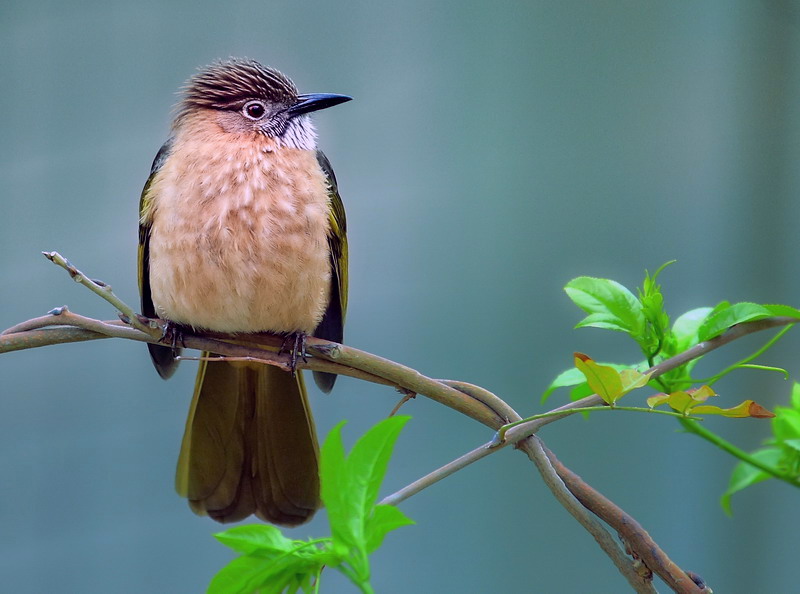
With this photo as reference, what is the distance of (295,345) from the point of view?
67.5 inches

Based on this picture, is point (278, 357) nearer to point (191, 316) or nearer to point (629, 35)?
point (191, 316)

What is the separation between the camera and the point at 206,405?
198 cm

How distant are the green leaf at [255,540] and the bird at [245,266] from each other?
2.61ft

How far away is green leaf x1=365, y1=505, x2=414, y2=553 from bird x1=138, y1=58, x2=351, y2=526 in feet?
2.93

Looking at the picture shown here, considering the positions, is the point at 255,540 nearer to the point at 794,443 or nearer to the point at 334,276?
the point at 794,443

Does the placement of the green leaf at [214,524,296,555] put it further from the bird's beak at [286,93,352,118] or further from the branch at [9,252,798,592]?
the bird's beak at [286,93,352,118]

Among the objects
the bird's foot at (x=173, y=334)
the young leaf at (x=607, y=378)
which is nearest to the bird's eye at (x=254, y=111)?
the bird's foot at (x=173, y=334)

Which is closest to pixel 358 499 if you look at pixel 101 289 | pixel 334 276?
pixel 101 289

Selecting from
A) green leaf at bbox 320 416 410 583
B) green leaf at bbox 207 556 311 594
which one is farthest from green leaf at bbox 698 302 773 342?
green leaf at bbox 207 556 311 594

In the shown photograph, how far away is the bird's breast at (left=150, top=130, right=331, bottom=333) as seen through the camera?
1.70 m

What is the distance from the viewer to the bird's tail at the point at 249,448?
6.00ft

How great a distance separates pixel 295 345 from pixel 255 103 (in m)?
0.71

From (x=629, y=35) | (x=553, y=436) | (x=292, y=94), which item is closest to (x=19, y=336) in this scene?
(x=292, y=94)

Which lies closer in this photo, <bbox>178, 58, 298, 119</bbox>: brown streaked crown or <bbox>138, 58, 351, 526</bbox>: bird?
<bbox>138, 58, 351, 526</bbox>: bird
